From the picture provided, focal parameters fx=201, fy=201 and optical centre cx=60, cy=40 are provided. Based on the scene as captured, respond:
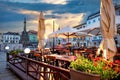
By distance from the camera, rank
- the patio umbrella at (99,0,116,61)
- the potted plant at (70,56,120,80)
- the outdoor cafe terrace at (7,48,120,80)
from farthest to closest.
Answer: the patio umbrella at (99,0,116,61) < the outdoor cafe terrace at (7,48,120,80) < the potted plant at (70,56,120,80)

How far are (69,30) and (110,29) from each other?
6488mm

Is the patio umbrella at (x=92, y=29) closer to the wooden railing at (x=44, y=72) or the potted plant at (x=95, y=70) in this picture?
the wooden railing at (x=44, y=72)

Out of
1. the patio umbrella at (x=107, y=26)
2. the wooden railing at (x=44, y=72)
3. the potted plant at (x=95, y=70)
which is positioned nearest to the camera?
the potted plant at (x=95, y=70)

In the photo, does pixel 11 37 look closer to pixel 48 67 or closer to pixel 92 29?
pixel 92 29

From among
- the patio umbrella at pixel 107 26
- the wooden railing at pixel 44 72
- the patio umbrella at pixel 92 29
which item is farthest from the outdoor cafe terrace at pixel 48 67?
the patio umbrella at pixel 92 29

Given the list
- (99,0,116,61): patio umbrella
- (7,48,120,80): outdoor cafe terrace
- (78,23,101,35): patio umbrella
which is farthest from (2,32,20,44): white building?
(99,0,116,61): patio umbrella

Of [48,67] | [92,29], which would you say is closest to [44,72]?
[48,67]

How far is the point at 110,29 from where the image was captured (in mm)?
5203

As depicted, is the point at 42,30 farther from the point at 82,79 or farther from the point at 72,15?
the point at 72,15

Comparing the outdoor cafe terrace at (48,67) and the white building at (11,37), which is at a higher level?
the white building at (11,37)

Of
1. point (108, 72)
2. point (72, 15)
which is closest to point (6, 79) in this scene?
point (108, 72)

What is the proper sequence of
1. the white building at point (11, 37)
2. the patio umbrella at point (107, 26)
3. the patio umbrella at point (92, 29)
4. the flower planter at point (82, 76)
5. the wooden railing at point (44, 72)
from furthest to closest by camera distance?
the white building at point (11, 37) → the patio umbrella at point (92, 29) → the patio umbrella at point (107, 26) → the wooden railing at point (44, 72) → the flower planter at point (82, 76)

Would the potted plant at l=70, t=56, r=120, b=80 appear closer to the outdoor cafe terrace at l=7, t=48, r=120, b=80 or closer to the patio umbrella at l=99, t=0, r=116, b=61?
the outdoor cafe terrace at l=7, t=48, r=120, b=80

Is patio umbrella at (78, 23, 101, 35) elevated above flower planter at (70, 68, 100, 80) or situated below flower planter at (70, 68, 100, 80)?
above
